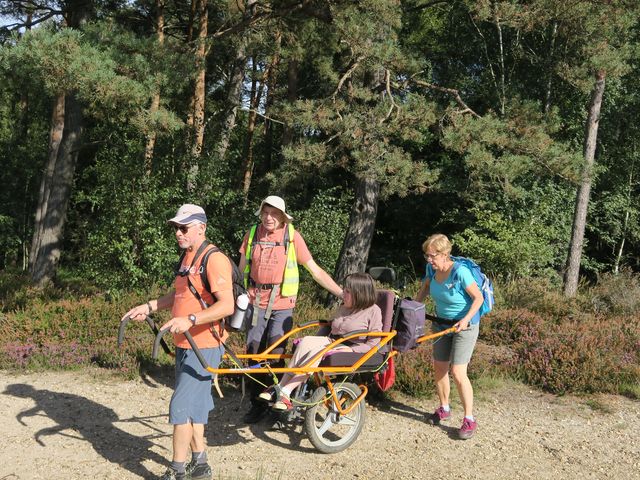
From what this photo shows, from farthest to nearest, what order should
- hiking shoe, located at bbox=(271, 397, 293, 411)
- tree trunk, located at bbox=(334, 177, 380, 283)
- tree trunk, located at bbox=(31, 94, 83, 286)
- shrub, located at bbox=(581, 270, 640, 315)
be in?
1. tree trunk, located at bbox=(31, 94, 83, 286)
2. tree trunk, located at bbox=(334, 177, 380, 283)
3. shrub, located at bbox=(581, 270, 640, 315)
4. hiking shoe, located at bbox=(271, 397, 293, 411)

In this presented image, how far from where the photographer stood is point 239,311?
405 centimetres

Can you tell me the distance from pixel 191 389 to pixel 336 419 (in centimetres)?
159

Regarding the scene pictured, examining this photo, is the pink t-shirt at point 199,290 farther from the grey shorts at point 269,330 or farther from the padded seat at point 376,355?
the grey shorts at point 269,330

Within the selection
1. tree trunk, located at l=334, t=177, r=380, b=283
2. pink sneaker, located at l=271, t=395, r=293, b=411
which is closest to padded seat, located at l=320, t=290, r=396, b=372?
pink sneaker, located at l=271, t=395, r=293, b=411

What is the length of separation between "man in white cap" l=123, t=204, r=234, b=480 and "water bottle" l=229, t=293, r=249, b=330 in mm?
113

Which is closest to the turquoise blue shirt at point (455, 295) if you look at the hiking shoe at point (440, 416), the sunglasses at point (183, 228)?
the hiking shoe at point (440, 416)

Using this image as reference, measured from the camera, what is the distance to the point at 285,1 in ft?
35.5

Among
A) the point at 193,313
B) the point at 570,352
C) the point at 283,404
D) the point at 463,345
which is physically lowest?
the point at 283,404

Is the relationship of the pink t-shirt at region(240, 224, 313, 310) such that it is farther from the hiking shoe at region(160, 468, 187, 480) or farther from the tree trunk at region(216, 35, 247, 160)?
the tree trunk at region(216, 35, 247, 160)

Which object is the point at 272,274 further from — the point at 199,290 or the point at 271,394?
the point at 199,290

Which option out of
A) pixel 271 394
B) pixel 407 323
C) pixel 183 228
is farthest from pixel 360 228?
pixel 183 228

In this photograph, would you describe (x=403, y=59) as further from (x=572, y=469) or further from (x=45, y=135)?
(x=45, y=135)

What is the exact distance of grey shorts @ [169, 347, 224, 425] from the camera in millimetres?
3830

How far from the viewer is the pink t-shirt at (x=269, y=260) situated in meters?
5.03
